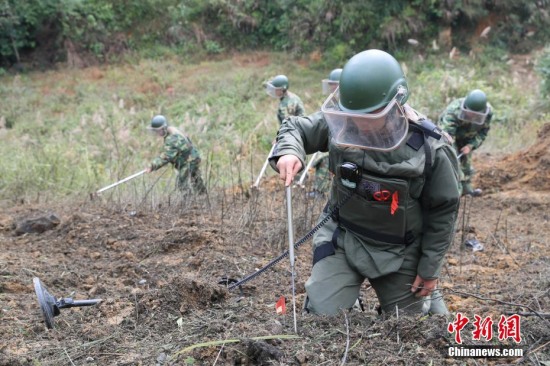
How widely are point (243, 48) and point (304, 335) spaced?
2007cm

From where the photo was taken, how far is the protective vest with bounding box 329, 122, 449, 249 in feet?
10.1

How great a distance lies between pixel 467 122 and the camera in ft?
25.1

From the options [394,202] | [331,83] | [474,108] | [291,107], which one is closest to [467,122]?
[474,108]

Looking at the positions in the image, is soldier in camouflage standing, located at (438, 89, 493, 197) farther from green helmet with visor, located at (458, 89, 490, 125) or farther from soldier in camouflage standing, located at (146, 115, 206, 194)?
soldier in camouflage standing, located at (146, 115, 206, 194)

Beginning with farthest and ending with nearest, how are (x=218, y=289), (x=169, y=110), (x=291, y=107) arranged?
(x=169, y=110), (x=291, y=107), (x=218, y=289)

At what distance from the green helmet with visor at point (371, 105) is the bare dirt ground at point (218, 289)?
0.79 m

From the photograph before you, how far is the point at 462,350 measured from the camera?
2.72 metres

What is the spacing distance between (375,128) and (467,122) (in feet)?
16.6

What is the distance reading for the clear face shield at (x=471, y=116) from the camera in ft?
Answer: 24.0

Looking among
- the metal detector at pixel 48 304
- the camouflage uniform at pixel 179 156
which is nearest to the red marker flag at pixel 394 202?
the metal detector at pixel 48 304

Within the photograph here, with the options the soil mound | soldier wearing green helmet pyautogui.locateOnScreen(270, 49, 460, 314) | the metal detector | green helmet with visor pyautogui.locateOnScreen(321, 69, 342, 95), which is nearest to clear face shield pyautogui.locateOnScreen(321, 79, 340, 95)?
green helmet with visor pyautogui.locateOnScreen(321, 69, 342, 95)

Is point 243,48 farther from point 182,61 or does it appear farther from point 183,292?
point 183,292

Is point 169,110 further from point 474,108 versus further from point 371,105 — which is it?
point 371,105

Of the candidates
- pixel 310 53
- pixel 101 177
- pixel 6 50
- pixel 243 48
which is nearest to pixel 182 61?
pixel 243 48
